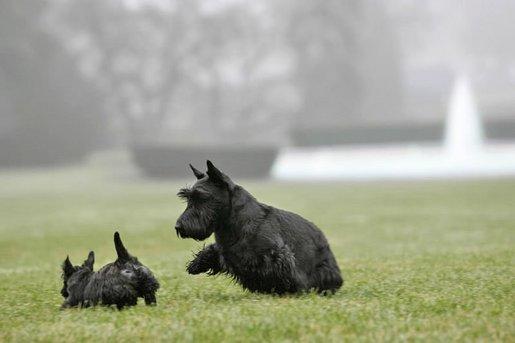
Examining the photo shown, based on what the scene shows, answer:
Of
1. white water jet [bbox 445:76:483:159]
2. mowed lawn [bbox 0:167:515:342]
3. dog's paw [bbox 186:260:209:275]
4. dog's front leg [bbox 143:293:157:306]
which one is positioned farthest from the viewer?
white water jet [bbox 445:76:483:159]

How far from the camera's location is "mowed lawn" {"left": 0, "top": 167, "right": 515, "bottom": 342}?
7141mm

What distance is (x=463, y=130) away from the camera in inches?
2808

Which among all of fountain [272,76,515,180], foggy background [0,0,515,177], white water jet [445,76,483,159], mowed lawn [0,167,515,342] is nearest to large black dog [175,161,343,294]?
mowed lawn [0,167,515,342]

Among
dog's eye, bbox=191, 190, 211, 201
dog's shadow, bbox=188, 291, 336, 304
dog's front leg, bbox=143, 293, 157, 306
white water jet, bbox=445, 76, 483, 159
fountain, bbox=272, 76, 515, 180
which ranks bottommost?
dog's shadow, bbox=188, 291, 336, 304

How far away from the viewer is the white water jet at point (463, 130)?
66062mm

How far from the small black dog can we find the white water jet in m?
57.5

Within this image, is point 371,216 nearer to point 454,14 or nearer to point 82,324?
point 82,324

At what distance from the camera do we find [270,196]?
38.2 m

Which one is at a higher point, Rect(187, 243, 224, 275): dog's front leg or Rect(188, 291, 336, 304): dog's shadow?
Rect(187, 243, 224, 275): dog's front leg

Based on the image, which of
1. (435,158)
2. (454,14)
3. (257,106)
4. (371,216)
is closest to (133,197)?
(371,216)

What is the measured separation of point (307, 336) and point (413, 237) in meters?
14.2

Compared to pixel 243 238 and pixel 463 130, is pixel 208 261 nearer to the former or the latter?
pixel 243 238

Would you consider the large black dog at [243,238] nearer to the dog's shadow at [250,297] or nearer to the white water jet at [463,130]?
the dog's shadow at [250,297]

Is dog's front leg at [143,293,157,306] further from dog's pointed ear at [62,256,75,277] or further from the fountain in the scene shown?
the fountain
